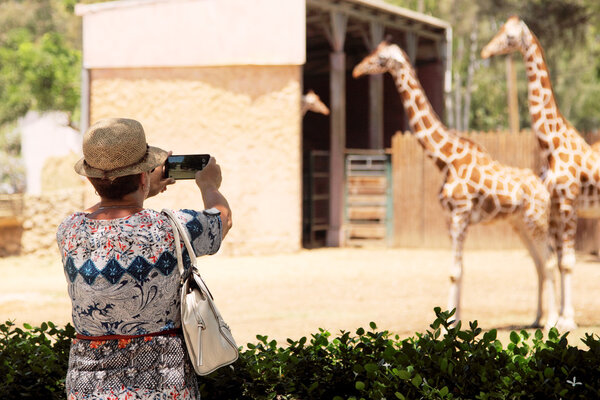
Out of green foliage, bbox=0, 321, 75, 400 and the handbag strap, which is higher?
the handbag strap

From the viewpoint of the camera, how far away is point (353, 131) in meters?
22.5

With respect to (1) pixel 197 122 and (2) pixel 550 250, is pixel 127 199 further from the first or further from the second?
(1) pixel 197 122

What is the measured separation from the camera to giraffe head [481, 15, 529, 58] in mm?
8719

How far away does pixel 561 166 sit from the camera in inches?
322

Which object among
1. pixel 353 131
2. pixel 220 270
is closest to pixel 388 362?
pixel 220 270

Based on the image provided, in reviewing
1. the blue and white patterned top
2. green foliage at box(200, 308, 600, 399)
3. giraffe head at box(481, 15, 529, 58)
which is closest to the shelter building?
giraffe head at box(481, 15, 529, 58)

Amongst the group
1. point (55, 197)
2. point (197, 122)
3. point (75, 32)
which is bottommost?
point (55, 197)

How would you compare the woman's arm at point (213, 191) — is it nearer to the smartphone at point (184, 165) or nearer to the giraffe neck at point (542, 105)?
the smartphone at point (184, 165)

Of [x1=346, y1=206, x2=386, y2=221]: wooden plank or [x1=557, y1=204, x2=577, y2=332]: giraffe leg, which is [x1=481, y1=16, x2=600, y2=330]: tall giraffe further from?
[x1=346, y1=206, x2=386, y2=221]: wooden plank

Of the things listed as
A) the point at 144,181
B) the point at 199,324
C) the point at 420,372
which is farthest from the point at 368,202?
the point at 199,324

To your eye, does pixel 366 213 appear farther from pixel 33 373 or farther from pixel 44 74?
pixel 44 74

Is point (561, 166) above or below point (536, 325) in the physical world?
above

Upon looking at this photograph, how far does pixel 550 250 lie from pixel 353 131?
576 inches

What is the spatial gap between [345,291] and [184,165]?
8081mm
